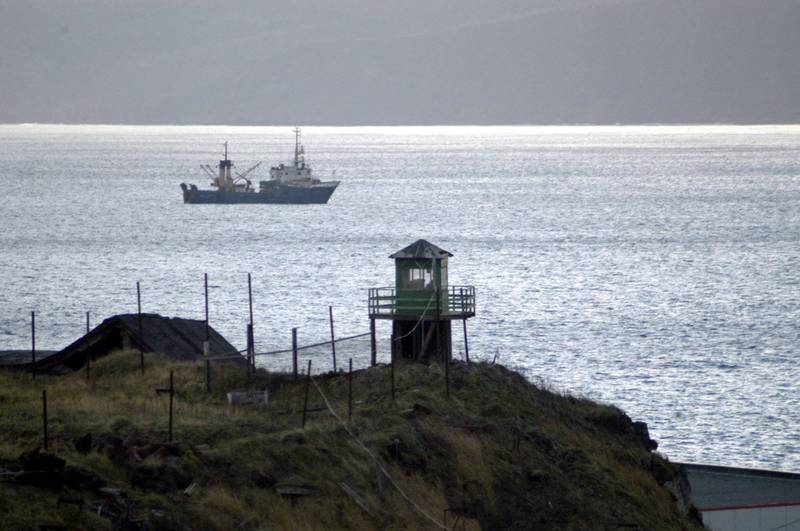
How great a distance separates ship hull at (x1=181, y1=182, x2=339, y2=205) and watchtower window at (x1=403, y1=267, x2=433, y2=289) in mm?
129073

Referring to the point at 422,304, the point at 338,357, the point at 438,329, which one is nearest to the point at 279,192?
the point at 338,357

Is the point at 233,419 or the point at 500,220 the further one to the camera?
the point at 500,220

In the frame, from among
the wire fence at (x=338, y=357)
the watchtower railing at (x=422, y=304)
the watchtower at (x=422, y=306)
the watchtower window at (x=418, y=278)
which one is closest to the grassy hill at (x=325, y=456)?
the watchtower at (x=422, y=306)

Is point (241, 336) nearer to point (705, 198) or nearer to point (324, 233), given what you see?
point (324, 233)

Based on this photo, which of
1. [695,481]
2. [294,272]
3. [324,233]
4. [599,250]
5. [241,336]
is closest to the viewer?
[695,481]

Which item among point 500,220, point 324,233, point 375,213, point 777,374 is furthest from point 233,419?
point 375,213

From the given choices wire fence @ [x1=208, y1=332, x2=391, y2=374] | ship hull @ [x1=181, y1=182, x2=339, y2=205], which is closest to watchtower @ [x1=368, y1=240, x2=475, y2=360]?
wire fence @ [x1=208, y1=332, x2=391, y2=374]

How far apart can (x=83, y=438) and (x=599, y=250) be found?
88.8m

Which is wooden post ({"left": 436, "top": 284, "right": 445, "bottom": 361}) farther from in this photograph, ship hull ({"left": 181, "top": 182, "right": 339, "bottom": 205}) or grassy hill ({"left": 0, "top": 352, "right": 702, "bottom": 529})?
ship hull ({"left": 181, "top": 182, "right": 339, "bottom": 205})

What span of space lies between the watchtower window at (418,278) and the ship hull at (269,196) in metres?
129

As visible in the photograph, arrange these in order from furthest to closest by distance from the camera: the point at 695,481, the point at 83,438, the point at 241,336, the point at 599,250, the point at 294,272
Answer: the point at 599,250 < the point at 294,272 < the point at 241,336 < the point at 695,481 < the point at 83,438

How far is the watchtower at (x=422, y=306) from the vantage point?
3697cm

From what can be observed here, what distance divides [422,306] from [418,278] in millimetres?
1149

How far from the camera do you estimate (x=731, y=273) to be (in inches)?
A: 3691
